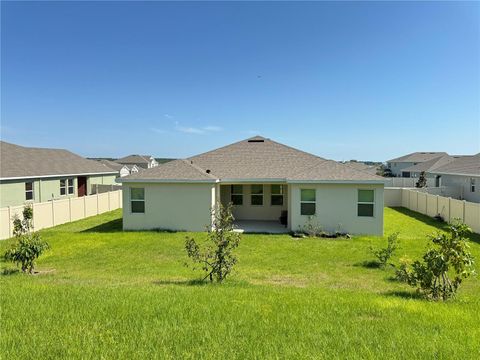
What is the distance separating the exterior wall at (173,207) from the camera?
679 inches

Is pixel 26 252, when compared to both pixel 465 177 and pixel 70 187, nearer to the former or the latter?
pixel 70 187

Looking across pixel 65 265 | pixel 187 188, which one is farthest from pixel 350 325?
pixel 187 188

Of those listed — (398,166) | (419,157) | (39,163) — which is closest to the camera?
(39,163)

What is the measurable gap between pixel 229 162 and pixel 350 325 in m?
15.9

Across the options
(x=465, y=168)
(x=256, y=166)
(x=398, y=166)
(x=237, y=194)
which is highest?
(x=398, y=166)

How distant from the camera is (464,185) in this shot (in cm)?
2836

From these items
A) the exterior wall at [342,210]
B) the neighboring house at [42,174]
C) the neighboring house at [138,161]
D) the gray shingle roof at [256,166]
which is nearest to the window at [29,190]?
the neighboring house at [42,174]

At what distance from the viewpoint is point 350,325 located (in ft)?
16.1

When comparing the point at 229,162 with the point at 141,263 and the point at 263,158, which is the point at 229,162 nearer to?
the point at 263,158

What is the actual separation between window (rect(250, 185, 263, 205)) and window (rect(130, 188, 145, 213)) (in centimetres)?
668

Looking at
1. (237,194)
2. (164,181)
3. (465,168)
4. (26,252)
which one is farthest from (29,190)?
(465,168)

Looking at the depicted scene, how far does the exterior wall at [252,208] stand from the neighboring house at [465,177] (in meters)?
17.4

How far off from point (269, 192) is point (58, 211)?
13001mm

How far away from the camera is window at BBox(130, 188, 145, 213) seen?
17.8 meters
